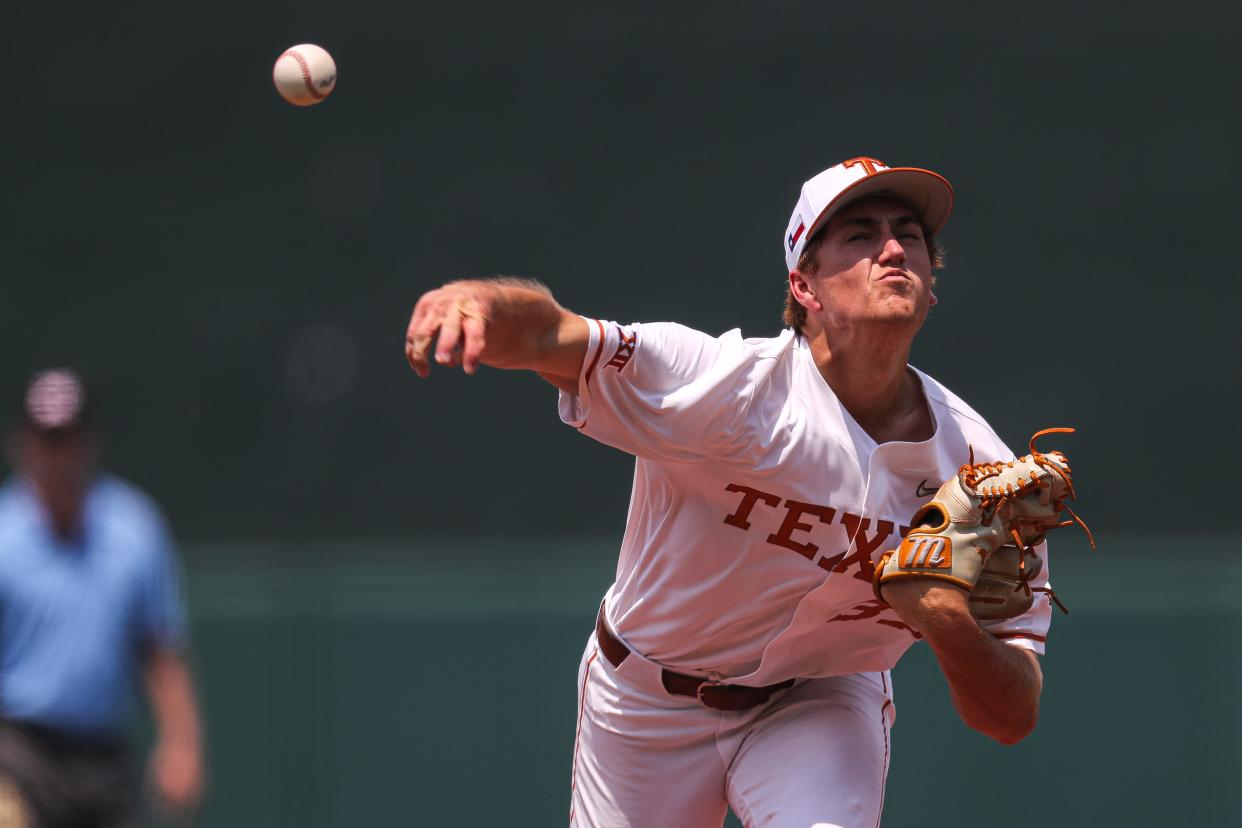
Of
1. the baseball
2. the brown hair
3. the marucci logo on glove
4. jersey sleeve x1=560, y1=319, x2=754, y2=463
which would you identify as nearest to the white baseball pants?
the marucci logo on glove

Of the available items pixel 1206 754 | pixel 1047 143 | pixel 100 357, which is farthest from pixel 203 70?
pixel 1206 754

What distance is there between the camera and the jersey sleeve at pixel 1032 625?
341 cm

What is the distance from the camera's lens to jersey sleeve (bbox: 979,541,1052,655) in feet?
11.2

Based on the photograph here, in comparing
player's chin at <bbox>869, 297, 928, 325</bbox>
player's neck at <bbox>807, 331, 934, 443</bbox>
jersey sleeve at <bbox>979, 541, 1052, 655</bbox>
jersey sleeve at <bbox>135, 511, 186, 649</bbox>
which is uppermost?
player's chin at <bbox>869, 297, 928, 325</bbox>

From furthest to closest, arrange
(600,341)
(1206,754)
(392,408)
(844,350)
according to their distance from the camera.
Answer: (392,408), (1206,754), (844,350), (600,341)

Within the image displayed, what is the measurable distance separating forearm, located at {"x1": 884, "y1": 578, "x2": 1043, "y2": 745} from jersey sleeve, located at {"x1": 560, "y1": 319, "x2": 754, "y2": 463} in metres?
0.50

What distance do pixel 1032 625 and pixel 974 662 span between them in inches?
15.4

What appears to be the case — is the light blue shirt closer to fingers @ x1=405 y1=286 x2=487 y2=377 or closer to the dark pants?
the dark pants

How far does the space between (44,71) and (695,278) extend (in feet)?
12.3

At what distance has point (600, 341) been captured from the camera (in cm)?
303

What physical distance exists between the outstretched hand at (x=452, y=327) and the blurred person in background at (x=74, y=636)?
6.49ft

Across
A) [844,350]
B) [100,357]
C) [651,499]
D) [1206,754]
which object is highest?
[844,350]

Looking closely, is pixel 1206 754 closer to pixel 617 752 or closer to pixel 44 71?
pixel 617 752

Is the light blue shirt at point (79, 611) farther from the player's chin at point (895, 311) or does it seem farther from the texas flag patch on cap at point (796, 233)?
the player's chin at point (895, 311)
